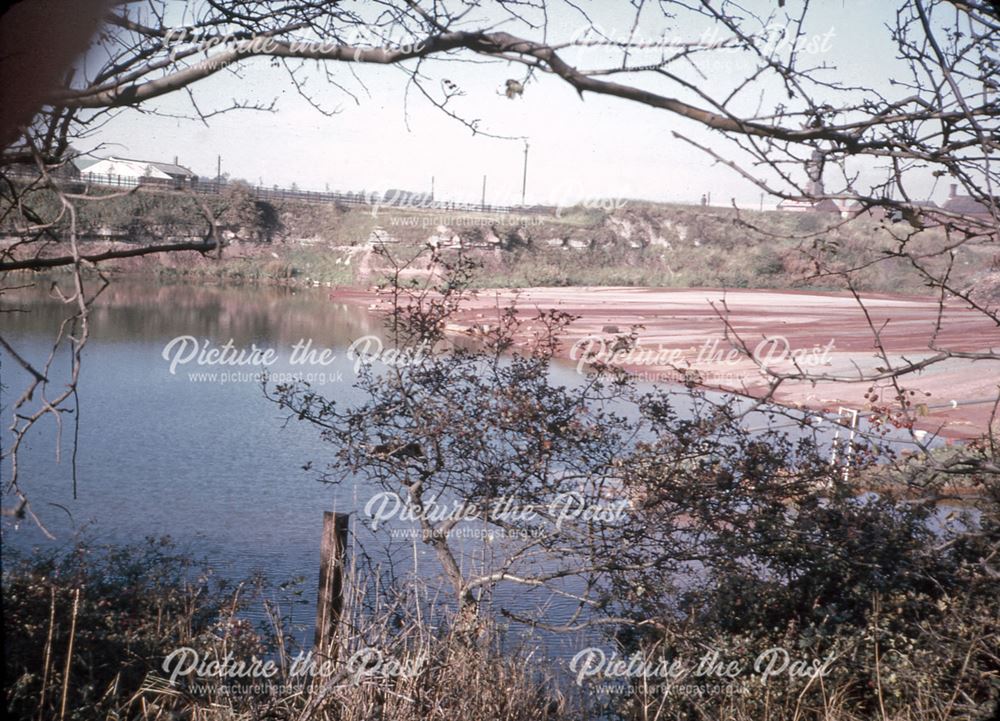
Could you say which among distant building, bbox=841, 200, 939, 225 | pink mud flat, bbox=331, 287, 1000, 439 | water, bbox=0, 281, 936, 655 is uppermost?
distant building, bbox=841, 200, 939, 225

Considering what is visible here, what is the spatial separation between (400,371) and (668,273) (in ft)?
124

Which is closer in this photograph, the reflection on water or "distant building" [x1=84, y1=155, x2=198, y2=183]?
"distant building" [x1=84, y1=155, x2=198, y2=183]

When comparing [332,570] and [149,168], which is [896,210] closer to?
[332,570]

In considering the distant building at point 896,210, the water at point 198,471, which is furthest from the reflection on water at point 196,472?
the distant building at point 896,210

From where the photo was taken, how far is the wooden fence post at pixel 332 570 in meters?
4.32

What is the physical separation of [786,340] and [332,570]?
5968 mm

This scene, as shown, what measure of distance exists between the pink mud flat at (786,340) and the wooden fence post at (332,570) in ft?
6.74

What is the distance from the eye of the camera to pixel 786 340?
8.97 m

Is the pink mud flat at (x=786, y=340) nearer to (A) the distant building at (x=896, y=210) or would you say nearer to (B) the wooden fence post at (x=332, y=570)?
(A) the distant building at (x=896, y=210)

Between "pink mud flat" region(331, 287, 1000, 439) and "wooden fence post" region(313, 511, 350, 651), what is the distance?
6.74 ft

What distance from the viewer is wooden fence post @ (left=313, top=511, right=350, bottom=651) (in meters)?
4.32

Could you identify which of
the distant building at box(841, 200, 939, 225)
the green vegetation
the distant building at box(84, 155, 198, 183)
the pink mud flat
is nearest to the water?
the distant building at box(84, 155, 198, 183)

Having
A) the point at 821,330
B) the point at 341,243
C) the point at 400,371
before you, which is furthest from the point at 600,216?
the point at 400,371

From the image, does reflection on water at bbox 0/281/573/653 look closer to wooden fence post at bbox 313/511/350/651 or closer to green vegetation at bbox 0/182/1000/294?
wooden fence post at bbox 313/511/350/651
